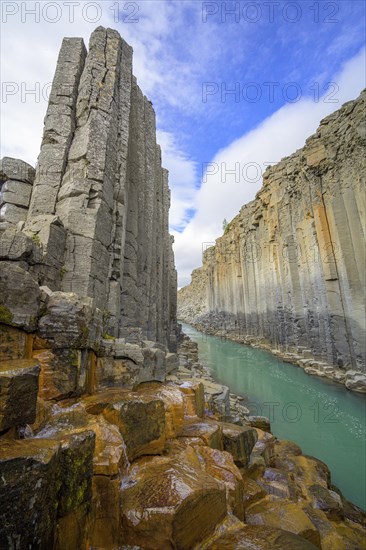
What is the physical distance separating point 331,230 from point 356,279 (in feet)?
11.8

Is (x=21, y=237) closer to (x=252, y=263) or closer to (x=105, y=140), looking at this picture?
(x=105, y=140)

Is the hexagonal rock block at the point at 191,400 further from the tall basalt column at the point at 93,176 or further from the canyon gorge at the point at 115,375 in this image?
the tall basalt column at the point at 93,176

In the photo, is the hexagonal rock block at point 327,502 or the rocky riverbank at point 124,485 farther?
the hexagonal rock block at point 327,502

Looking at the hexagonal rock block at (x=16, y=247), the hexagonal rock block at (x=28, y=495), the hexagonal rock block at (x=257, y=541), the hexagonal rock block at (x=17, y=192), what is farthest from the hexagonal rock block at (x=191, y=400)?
the hexagonal rock block at (x=17, y=192)

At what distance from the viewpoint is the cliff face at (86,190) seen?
5973 millimetres

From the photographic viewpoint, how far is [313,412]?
9891mm

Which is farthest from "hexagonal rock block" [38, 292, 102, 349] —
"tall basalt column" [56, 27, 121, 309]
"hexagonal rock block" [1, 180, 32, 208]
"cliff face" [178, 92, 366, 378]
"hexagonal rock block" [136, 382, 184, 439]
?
"cliff face" [178, 92, 366, 378]

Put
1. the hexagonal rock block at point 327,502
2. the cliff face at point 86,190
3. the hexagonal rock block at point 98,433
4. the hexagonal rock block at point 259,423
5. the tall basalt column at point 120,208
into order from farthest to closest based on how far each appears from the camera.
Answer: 1. the tall basalt column at point 120,208
2. the hexagonal rock block at point 259,423
3. the cliff face at point 86,190
4. the hexagonal rock block at point 327,502
5. the hexagonal rock block at point 98,433

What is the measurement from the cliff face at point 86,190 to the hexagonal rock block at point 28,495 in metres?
3.73

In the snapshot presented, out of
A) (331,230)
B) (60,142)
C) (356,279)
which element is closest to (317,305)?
(356,279)

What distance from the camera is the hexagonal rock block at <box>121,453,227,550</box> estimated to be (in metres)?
1.93

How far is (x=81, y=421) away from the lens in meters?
2.54

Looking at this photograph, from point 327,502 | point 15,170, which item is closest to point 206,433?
point 327,502

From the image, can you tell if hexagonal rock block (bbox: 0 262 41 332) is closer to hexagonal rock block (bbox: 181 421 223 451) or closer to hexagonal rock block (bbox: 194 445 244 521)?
hexagonal rock block (bbox: 181 421 223 451)
